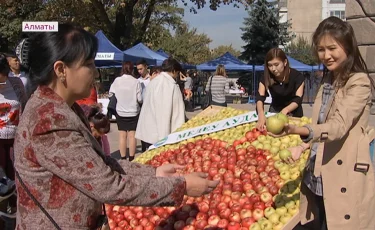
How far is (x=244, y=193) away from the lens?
3.98m

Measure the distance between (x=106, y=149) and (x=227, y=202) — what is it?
1.41 meters

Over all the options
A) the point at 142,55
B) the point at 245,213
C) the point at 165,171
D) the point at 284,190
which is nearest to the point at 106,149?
the point at 245,213

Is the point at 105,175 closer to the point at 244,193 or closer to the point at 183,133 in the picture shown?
the point at 244,193

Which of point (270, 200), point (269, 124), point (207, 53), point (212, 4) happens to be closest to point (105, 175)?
point (269, 124)

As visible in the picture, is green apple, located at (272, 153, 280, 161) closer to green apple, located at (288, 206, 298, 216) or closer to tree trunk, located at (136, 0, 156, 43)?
green apple, located at (288, 206, 298, 216)

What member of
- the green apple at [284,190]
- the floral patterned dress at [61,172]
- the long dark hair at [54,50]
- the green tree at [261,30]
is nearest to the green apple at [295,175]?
the green apple at [284,190]

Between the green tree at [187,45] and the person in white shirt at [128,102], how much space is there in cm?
3500

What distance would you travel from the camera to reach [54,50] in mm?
1690

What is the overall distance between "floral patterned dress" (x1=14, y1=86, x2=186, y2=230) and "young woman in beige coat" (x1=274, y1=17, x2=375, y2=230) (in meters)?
1.13

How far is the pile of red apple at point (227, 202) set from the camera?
367cm

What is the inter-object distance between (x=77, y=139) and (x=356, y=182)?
68.2 inches

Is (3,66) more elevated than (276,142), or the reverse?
(3,66)

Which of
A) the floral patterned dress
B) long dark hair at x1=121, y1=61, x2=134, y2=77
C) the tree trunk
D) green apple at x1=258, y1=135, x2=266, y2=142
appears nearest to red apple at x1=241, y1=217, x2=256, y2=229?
green apple at x1=258, y1=135, x2=266, y2=142

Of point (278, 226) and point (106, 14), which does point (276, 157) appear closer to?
point (278, 226)
